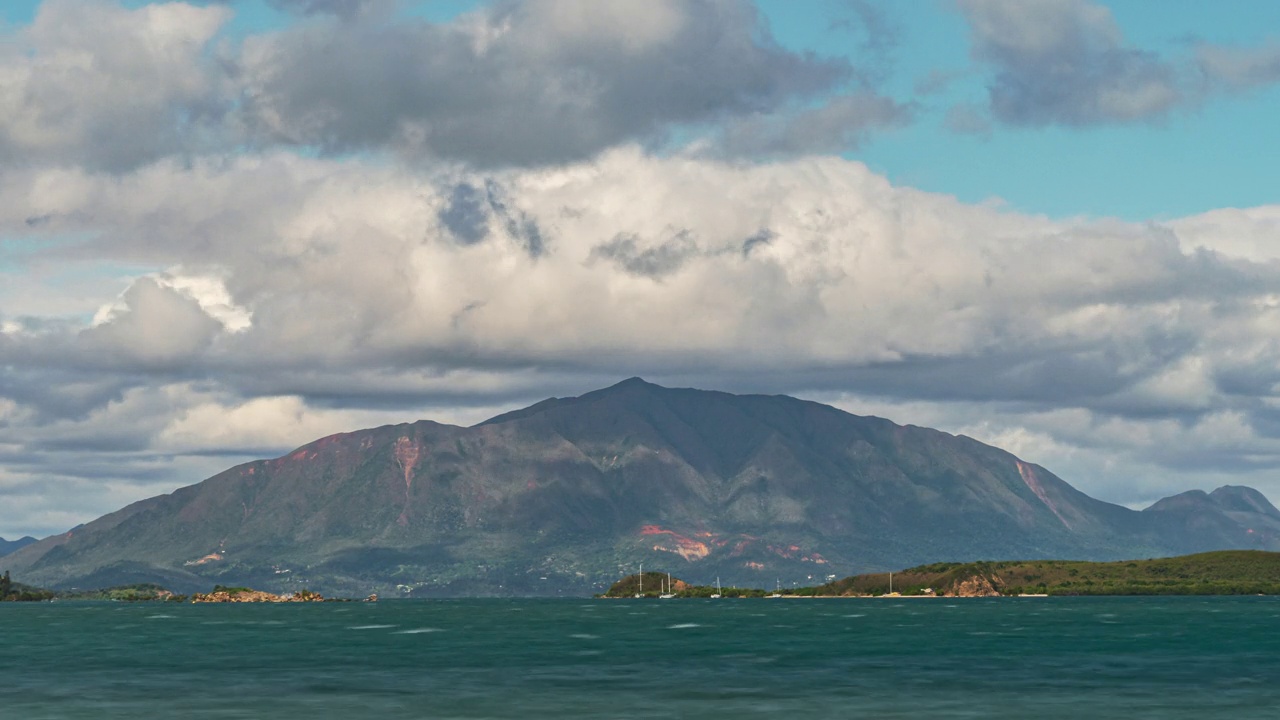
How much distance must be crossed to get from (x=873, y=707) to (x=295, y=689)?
64.4m

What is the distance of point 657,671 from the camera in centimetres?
18612

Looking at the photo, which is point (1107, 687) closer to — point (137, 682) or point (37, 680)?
point (137, 682)

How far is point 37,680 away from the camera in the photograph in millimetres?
178000

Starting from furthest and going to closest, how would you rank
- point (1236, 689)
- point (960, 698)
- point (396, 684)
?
1. point (396, 684)
2. point (1236, 689)
3. point (960, 698)

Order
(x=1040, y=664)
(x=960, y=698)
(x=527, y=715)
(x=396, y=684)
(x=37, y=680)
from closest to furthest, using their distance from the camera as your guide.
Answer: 1. (x=527, y=715)
2. (x=960, y=698)
3. (x=396, y=684)
4. (x=37, y=680)
5. (x=1040, y=664)

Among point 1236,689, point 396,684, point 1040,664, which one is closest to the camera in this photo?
point 1236,689

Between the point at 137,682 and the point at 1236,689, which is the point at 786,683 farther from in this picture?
the point at 137,682

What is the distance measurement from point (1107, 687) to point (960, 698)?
22405mm

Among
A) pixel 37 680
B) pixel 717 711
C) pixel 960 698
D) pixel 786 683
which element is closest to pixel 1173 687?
pixel 960 698

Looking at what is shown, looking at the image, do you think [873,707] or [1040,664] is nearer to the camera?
[873,707]

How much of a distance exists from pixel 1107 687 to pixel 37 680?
12581 cm

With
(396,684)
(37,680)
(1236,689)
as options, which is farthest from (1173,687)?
(37,680)

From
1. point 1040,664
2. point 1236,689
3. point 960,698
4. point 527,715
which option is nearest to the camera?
point 527,715

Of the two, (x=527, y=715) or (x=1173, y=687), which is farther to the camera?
(x=1173, y=687)
